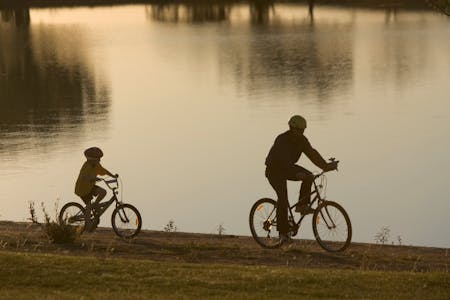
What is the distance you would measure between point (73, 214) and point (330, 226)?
433 cm

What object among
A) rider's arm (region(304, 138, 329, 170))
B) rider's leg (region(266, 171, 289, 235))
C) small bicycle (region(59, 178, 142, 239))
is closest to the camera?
rider's arm (region(304, 138, 329, 170))

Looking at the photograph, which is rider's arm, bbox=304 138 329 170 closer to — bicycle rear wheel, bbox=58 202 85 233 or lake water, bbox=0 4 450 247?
bicycle rear wheel, bbox=58 202 85 233

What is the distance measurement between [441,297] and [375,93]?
38.4 meters

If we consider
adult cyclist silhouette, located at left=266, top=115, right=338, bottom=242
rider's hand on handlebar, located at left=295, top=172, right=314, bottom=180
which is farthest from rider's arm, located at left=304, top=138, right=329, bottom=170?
rider's hand on handlebar, located at left=295, top=172, right=314, bottom=180

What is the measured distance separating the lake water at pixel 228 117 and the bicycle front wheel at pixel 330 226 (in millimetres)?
7257

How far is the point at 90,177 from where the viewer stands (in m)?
16.8

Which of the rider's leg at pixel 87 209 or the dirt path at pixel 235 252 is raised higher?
the rider's leg at pixel 87 209

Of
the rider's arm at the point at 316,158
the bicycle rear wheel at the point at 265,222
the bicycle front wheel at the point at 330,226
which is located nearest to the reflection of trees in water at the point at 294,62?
the bicycle rear wheel at the point at 265,222

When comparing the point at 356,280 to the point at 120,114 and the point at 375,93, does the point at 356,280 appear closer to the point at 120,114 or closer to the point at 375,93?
the point at 120,114

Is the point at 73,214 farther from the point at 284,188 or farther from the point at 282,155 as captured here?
the point at 282,155

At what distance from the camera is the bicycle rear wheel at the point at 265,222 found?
15828mm

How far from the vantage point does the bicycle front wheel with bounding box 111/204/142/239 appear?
55.3ft

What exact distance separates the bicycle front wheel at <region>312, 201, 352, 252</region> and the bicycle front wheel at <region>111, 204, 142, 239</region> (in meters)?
3.09

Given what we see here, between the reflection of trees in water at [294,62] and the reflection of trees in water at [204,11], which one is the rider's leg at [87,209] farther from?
the reflection of trees in water at [204,11]
